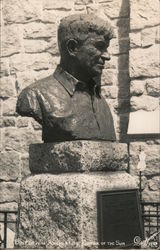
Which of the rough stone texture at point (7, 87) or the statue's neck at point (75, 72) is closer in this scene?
the statue's neck at point (75, 72)

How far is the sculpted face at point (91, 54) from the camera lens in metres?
3.80

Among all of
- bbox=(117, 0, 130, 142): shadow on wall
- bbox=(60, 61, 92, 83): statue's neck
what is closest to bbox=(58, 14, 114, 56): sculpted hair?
bbox=(60, 61, 92, 83): statue's neck

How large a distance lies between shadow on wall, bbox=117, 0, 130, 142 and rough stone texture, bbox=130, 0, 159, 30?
20 centimetres

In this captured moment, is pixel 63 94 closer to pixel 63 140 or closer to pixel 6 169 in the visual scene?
pixel 63 140

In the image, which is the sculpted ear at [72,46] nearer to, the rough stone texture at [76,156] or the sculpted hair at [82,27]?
the sculpted hair at [82,27]

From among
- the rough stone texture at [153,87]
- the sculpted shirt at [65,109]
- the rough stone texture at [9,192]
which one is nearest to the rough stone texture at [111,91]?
the rough stone texture at [153,87]

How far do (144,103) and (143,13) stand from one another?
3.46ft

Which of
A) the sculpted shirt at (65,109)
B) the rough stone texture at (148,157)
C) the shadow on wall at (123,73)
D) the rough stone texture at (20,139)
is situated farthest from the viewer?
the rough stone texture at (20,139)

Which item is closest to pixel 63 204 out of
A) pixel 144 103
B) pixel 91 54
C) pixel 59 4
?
pixel 91 54

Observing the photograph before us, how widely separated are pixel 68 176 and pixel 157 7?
316 centimetres

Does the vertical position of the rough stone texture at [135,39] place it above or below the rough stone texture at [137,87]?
above

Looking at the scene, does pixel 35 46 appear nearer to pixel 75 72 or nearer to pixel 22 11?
pixel 22 11

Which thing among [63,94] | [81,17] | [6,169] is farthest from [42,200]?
[6,169]

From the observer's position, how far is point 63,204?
359 cm
